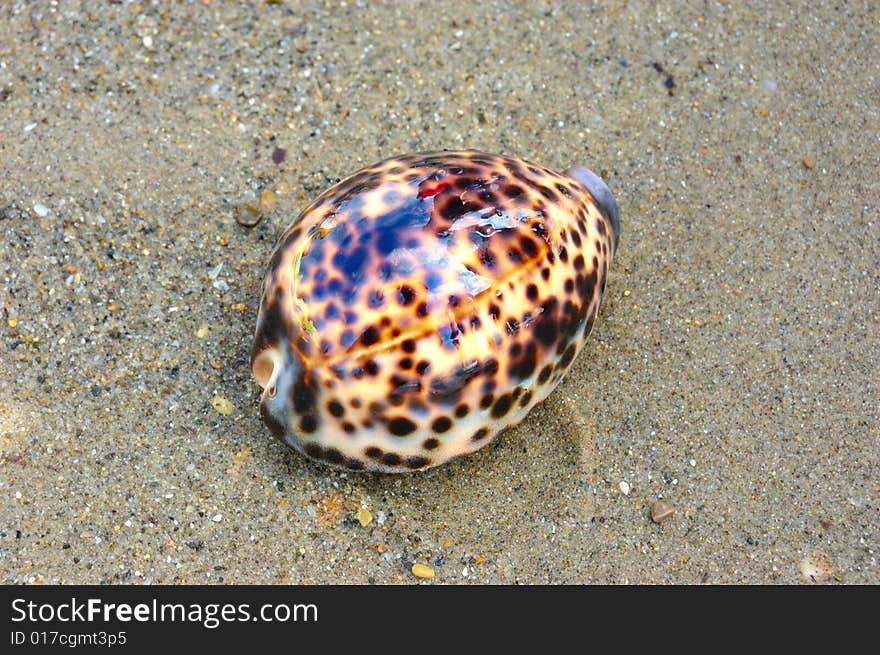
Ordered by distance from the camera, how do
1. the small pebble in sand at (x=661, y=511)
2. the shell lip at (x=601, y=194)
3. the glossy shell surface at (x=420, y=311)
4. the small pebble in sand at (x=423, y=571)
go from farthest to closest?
1. the shell lip at (x=601, y=194)
2. the small pebble in sand at (x=661, y=511)
3. the small pebble in sand at (x=423, y=571)
4. the glossy shell surface at (x=420, y=311)

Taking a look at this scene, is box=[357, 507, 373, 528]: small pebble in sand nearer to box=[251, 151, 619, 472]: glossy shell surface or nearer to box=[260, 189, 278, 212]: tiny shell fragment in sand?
box=[251, 151, 619, 472]: glossy shell surface

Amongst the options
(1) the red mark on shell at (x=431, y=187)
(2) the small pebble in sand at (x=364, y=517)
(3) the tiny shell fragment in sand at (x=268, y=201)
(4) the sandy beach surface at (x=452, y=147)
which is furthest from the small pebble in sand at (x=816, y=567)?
(3) the tiny shell fragment in sand at (x=268, y=201)

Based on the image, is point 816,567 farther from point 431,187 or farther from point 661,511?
point 431,187

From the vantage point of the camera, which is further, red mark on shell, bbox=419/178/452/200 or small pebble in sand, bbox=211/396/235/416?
small pebble in sand, bbox=211/396/235/416

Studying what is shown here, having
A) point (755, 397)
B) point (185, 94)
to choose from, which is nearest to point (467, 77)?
point (185, 94)

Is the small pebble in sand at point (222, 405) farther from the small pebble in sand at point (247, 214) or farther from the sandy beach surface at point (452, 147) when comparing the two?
the small pebble in sand at point (247, 214)

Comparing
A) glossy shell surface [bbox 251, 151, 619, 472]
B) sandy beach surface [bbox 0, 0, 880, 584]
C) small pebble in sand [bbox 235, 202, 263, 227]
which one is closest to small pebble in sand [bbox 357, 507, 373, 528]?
sandy beach surface [bbox 0, 0, 880, 584]
